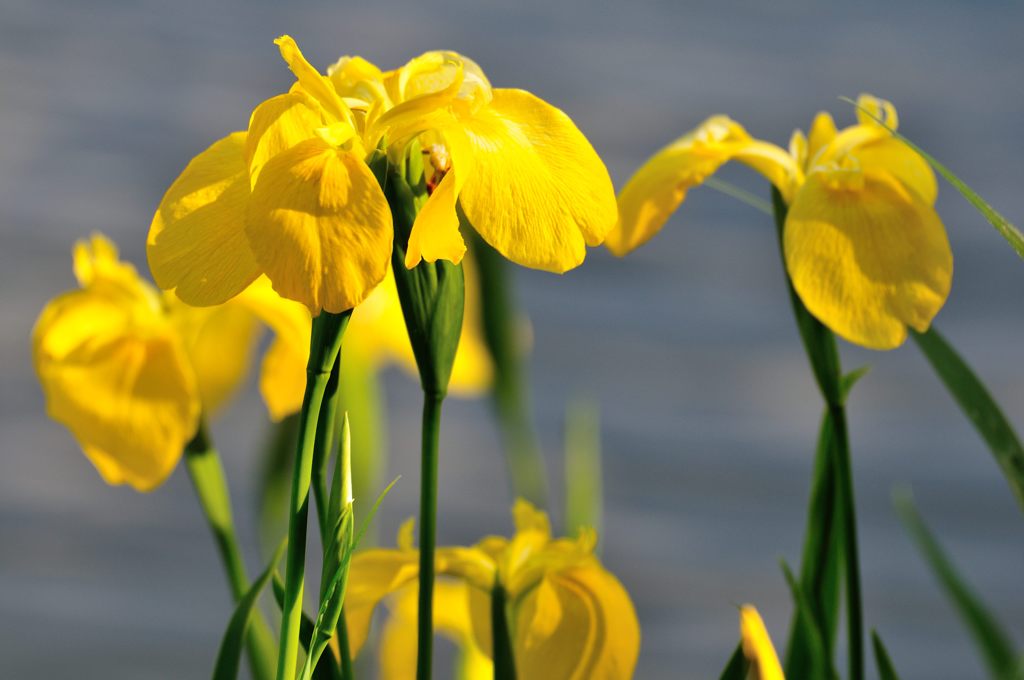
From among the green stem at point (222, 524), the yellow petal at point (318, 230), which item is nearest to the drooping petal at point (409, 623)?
the green stem at point (222, 524)

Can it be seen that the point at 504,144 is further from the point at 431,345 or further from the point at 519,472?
the point at 519,472

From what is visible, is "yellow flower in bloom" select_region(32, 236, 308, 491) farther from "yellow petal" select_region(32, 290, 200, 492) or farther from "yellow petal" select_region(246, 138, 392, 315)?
"yellow petal" select_region(246, 138, 392, 315)

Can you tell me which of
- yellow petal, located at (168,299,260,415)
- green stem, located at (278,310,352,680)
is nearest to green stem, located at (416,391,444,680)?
green stem, located at (278,310,352,680)

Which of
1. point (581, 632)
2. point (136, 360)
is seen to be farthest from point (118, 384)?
point (581, 632)

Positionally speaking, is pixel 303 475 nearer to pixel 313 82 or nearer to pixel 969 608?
pixel 313 82

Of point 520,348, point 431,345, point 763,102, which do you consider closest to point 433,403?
point 431,345

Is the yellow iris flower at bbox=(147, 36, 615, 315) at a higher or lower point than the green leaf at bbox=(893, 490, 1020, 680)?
higher
